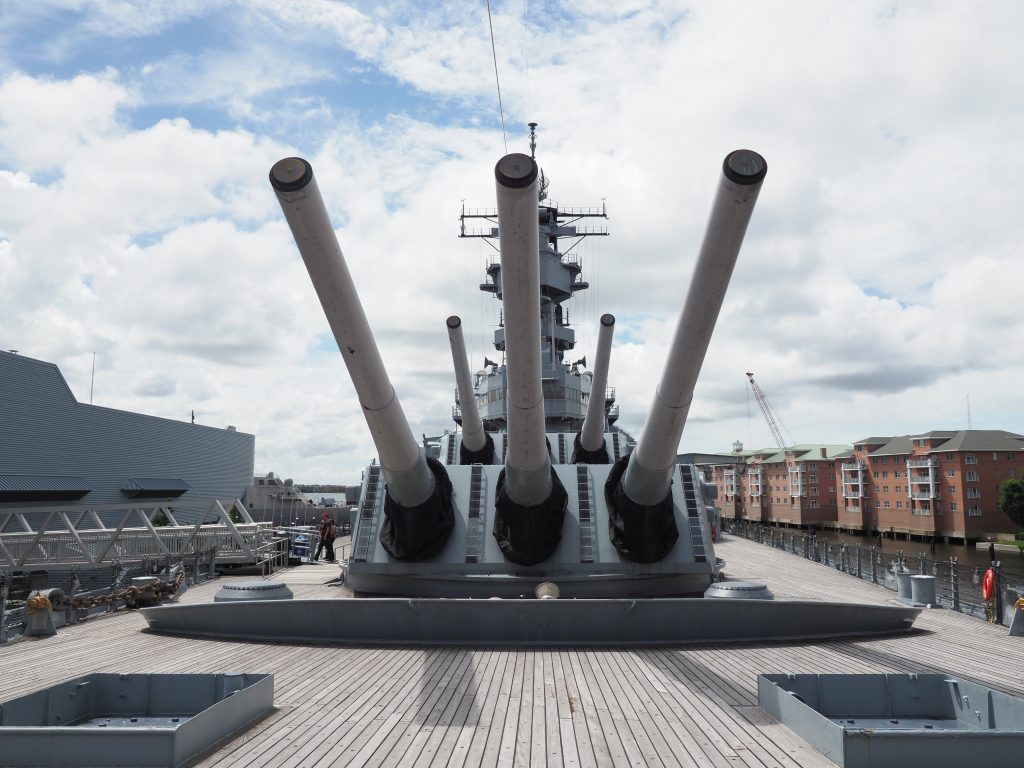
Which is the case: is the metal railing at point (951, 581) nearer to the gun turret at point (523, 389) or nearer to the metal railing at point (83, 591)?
the gun turret at point (523, 389)

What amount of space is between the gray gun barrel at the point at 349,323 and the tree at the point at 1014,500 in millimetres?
41027

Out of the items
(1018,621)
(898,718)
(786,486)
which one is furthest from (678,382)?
(786,486)

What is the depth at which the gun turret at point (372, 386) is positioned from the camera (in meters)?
4.94

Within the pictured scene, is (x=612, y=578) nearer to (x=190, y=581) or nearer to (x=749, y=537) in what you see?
(x=190, y=581)

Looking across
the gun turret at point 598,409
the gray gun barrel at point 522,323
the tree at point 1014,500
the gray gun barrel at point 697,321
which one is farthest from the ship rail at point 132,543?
the tree at point 1014,500

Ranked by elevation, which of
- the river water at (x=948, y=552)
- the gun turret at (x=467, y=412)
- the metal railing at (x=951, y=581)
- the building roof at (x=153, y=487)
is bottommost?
the river water at (x=948, y=552)

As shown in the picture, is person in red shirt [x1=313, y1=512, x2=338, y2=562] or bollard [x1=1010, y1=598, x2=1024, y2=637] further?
person in red shirt [x1=313, y1=512, x2=338, y2=562]

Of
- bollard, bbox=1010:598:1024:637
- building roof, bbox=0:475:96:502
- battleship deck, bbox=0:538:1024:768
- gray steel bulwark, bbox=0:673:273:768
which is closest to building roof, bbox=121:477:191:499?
building roof, bbox=0:475:96:502

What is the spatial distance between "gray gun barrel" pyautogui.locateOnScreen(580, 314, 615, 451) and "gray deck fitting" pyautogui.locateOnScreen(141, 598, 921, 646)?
426 centimetres

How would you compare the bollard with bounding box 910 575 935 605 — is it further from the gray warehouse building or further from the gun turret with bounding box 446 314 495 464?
the gray warehouse building

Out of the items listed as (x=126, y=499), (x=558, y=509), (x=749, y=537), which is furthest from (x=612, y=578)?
(x=126, y=499)

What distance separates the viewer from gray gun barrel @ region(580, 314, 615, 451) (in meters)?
10.6

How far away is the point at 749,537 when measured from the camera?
23109 millimetres

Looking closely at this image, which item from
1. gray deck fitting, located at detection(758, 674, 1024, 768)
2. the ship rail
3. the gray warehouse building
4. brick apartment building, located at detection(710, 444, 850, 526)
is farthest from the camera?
brick apartment building, located at detection(710, 444, 850, 526)
